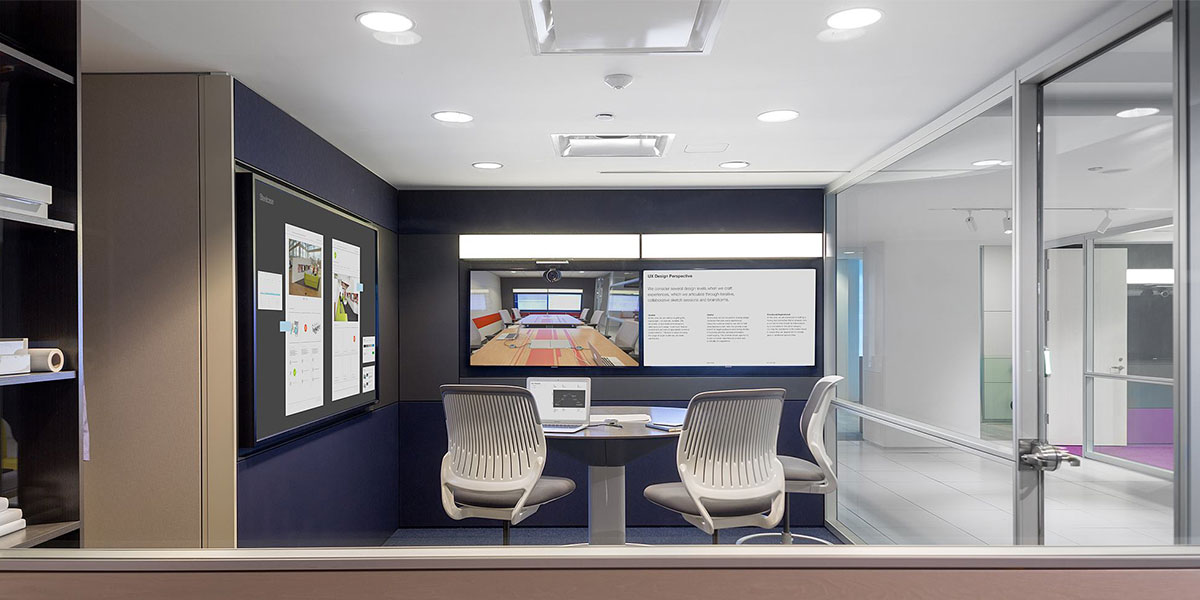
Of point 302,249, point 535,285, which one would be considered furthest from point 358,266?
point 535,285

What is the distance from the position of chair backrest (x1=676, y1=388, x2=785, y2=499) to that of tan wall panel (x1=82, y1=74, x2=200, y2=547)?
51.2 inches

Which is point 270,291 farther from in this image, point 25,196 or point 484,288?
point 484,288

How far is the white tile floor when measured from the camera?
1456 mm

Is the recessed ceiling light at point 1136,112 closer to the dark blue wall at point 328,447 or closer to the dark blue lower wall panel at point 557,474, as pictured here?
the dark blue wall at point 328,447

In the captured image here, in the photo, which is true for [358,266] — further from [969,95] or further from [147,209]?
[969,95]

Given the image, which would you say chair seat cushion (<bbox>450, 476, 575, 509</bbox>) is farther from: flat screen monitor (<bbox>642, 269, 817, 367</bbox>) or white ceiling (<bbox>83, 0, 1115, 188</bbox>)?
flat screen monitor (<bbox>642, 269, 817, 367</bbox>)

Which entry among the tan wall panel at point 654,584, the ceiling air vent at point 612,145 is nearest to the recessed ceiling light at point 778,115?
the ceiling air vent at point 612,145

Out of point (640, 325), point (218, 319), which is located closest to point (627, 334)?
point (640, 325)

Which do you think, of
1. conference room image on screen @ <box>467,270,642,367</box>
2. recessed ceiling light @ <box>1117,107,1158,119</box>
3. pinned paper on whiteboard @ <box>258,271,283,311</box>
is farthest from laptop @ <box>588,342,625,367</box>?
recessed ceiling light @ <box>1117,107,1158,119</box>

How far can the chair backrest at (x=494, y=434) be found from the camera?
2297mm

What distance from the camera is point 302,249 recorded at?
237 centimetres

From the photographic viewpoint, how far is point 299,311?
2.35m

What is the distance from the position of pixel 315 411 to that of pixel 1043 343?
204 cm

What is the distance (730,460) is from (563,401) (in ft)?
2.05
